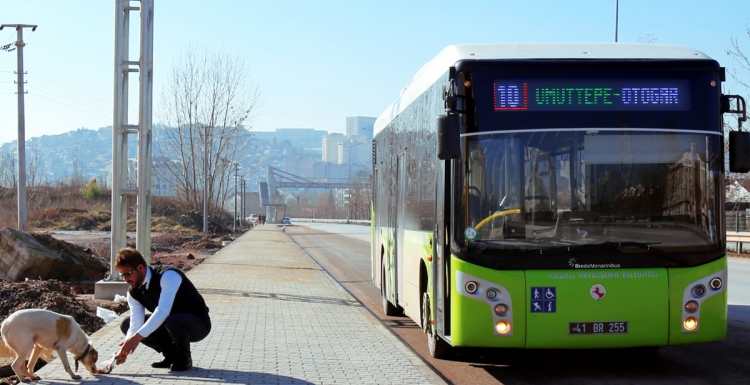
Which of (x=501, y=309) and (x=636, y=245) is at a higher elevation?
(x=636, y=245)

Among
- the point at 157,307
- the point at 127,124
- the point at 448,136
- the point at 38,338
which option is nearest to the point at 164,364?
the point at 157,307

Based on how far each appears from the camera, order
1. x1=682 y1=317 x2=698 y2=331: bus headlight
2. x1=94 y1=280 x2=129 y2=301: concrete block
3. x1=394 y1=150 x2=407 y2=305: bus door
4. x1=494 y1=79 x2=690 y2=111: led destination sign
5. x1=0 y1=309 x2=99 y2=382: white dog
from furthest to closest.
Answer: x1=94 y1=280 x2=129 y2=301: concrete block, x1=394 y1=150 x2=407 y2=305: bus door, x1=494 y1=79 x2=690 y2=111: led destination sign, x1=682 y1=317 x2=698 y2=331: bus headlight, x1=0 y1=309 x2=99 y2=382: white dog

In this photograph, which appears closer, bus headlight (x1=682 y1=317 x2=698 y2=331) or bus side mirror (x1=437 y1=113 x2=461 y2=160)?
bus side mirror (x1=437 y1=113 x2=461 y2=160)

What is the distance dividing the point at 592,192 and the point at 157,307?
3.95 metres

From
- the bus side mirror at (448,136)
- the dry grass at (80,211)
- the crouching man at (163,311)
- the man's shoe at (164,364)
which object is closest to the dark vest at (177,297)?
the crouching man at (163,311)

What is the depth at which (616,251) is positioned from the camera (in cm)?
754

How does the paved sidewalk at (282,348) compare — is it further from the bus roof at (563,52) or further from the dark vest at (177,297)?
the bus roof at (563,52)

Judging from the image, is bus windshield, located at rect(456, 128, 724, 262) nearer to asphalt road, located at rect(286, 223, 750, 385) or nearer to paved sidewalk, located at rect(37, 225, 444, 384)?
asphalt road, located at rect(286, 223, 750, 385)

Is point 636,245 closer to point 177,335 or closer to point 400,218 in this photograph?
point 400,218

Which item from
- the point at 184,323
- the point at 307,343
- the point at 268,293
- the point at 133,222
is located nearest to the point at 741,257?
the point at 268,293

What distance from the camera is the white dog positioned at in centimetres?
711

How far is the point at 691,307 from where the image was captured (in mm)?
A: 7613

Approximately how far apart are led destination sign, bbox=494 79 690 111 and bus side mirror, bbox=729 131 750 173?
528 mm

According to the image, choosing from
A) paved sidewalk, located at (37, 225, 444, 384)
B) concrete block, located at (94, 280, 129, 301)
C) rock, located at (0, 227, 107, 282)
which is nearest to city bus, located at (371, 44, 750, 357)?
paved sidewalk, located at (37, 225, 444, 384)
